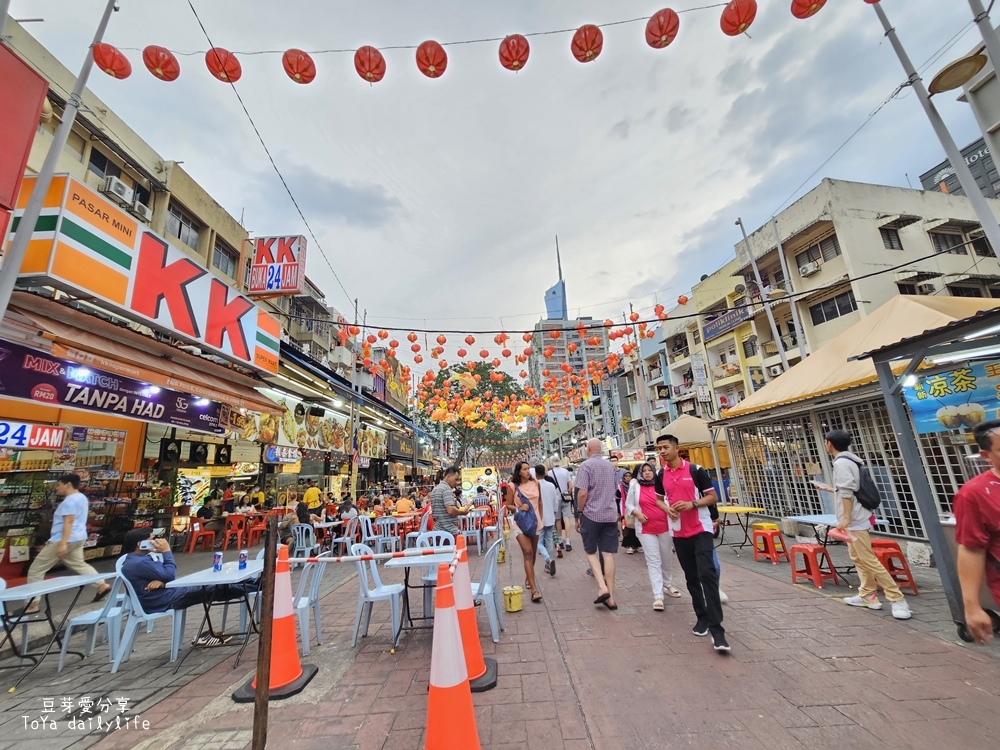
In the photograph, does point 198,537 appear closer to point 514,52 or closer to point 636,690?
point 636,690

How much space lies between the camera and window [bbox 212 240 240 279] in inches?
607

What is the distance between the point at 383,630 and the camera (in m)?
4.70

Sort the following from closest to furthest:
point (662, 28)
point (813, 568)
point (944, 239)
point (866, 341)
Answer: point (662, 28) < point (813, 568) < point (866, 341) < point (944, 239)

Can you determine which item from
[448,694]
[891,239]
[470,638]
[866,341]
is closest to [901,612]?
[470,638]

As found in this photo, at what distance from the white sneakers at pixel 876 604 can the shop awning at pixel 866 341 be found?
2866 millimetres

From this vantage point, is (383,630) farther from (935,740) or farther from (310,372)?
(310,372)

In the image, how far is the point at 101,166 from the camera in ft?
37.4

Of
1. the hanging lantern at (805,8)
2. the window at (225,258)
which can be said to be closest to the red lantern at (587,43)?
the hanging lantern at (805,8)

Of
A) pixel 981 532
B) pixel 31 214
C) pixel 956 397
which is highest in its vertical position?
pixel 31 214

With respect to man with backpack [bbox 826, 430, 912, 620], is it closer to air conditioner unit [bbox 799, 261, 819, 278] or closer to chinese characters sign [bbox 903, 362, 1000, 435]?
chinese characters sign [bbox 903, 362, 1000, 435]

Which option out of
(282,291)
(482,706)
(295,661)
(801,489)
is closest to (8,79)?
(282,291)

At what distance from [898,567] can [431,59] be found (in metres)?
8.59

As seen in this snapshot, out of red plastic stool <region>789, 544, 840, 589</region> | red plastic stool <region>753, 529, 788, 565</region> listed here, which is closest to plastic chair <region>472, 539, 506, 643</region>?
red plastic stool <region>789, 544, 840, 589</region>

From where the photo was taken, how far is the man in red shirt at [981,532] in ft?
6.52
